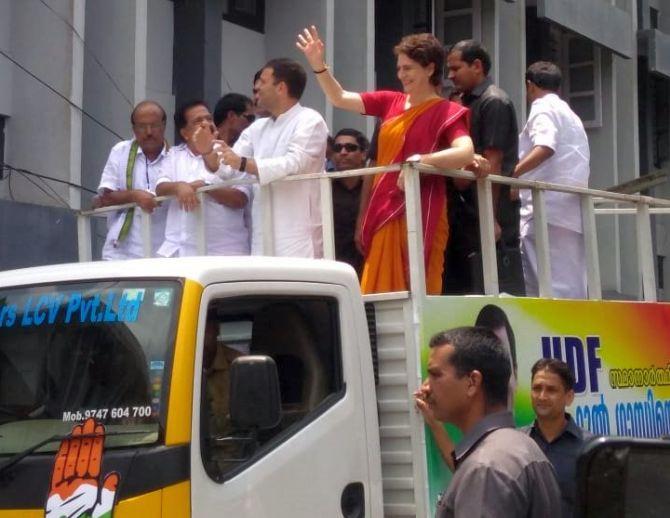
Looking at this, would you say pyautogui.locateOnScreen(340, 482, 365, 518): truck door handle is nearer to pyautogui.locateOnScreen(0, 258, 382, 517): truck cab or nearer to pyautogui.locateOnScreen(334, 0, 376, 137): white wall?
pyautogui.locateOnScreen(0, 258, 382, 517): truck cab

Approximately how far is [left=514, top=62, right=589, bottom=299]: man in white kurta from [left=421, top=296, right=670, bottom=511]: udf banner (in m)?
0.40

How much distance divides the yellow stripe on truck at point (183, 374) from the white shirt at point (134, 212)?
1.86m

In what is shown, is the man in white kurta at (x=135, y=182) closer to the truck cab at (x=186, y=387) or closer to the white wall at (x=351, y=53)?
the truck cab at (x=186, y=387)

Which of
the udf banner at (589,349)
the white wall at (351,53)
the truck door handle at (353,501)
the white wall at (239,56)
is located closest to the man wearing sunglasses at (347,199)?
the udf banner at (589,349)

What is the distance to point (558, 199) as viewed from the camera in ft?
20.7

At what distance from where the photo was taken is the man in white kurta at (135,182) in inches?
240

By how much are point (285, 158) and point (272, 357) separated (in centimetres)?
136

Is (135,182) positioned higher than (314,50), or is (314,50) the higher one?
(314,50)

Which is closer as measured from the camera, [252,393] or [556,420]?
[252,393]

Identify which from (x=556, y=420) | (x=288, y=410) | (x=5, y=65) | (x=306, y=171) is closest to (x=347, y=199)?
(x=306, y=171)

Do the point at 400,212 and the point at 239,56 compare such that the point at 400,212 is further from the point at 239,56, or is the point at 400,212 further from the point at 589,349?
→ the point at 239,56

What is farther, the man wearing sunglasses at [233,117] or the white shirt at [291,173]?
the man wearing sunglasses at [233,117]

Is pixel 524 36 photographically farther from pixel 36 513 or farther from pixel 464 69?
pixel 36 513

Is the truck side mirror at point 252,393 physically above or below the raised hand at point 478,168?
below
